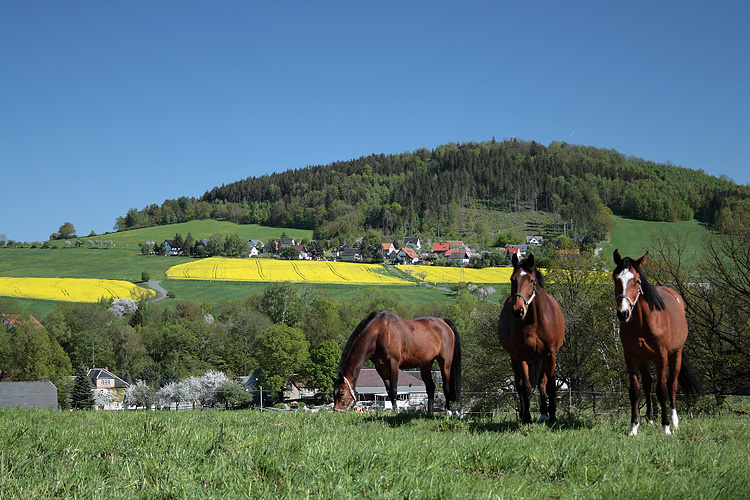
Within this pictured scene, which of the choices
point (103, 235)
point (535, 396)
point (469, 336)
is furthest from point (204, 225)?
point (535, 396)

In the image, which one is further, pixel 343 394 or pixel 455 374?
pixel 455 374

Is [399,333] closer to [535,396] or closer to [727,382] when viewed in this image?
[535,396]

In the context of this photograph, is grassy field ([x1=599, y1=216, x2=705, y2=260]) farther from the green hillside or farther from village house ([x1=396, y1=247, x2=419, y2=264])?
the green hillside

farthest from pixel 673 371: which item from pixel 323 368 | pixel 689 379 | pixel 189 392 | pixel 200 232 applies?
pixel 200 232

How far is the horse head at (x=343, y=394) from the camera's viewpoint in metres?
11.9

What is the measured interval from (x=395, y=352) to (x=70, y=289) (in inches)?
4095

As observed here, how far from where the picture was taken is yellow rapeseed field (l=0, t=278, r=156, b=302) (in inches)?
3738

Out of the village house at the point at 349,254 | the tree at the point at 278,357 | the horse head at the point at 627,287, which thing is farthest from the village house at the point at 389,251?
the horse head at the point at 627,287

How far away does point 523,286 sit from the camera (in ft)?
29.7

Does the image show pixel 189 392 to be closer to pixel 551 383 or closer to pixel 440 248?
pixel 551 383

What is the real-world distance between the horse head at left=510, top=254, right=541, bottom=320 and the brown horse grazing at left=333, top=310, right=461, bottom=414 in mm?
4091

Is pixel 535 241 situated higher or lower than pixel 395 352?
higher

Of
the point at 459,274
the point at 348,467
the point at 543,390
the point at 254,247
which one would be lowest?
the point at 459,274

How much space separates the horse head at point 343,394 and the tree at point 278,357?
59878 millimetres
